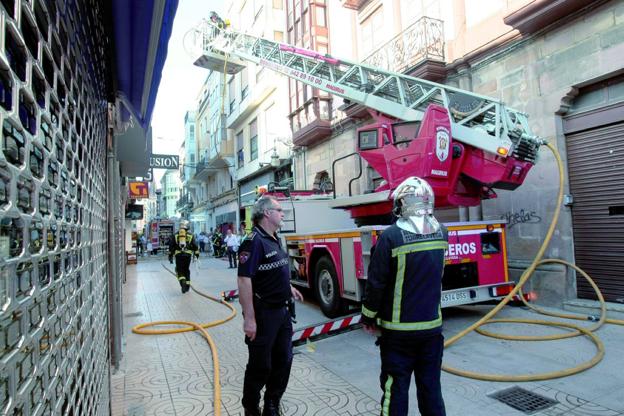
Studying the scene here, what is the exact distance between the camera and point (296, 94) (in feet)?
59.6

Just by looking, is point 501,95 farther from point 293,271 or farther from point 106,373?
point 106,373

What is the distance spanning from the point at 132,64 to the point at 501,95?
7.44m

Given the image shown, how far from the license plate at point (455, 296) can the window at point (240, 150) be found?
2221 centimetres

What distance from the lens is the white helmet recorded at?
2.88m

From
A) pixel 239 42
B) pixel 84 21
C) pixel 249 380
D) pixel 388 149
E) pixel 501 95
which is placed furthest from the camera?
pixel 239 42

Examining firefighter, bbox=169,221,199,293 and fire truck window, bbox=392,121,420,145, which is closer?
fire truck window, bbox=392,121,420,145

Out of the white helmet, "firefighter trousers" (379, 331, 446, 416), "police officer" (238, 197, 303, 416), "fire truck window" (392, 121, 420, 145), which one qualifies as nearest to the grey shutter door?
"fire truck window" (392, 121, 420, 145)

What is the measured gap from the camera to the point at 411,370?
2764 mm

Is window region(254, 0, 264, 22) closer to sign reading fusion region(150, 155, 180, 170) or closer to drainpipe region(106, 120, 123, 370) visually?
sign reading fusion region(150, 155, 180, 170)

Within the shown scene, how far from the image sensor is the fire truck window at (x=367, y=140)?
6750 mm

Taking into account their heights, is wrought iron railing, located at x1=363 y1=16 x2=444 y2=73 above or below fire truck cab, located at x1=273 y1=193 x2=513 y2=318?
above

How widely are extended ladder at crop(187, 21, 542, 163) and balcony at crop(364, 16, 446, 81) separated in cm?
173

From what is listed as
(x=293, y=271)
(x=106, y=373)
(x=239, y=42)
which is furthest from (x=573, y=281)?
(x=239, y=42)

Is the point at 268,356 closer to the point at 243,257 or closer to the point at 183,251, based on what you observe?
the point at 243,257
